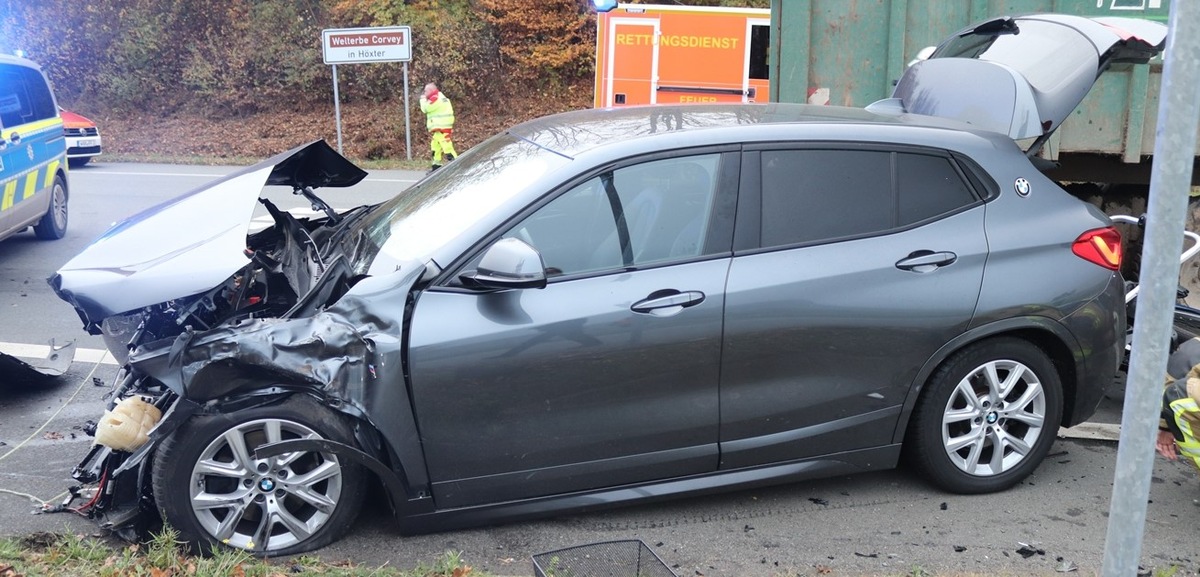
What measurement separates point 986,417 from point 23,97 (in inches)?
356

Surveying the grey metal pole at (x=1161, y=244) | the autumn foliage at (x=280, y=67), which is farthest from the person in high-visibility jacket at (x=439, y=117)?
the grey metal pole at (x=1161, y=244)

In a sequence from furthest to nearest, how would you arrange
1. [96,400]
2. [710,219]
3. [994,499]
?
[96,400] < [994,499] < [710,219]

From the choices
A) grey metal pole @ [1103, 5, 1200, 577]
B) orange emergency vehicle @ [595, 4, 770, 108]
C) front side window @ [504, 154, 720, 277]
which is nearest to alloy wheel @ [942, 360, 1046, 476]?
front side window @ [504, 154, 720, 277]

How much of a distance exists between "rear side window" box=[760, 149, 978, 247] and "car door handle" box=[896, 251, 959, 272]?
0.49 ft

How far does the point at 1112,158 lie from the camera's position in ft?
23.8

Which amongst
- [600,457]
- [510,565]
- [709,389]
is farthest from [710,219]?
[510,565]

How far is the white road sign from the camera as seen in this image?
58.3 ft

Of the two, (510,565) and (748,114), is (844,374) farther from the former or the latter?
(510,565)

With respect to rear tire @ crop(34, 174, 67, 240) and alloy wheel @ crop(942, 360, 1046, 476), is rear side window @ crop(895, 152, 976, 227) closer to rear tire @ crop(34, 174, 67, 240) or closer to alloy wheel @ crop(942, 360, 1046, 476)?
alloy wheel @ crop(942, 360, 1046, 476)

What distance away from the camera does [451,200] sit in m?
4.27

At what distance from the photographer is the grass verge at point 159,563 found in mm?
3543

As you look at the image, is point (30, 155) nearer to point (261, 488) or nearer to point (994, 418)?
point (261, 488)

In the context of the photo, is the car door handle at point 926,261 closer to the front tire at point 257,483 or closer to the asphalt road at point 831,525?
the asphalt road at point 831,525

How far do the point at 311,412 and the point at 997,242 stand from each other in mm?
2815
